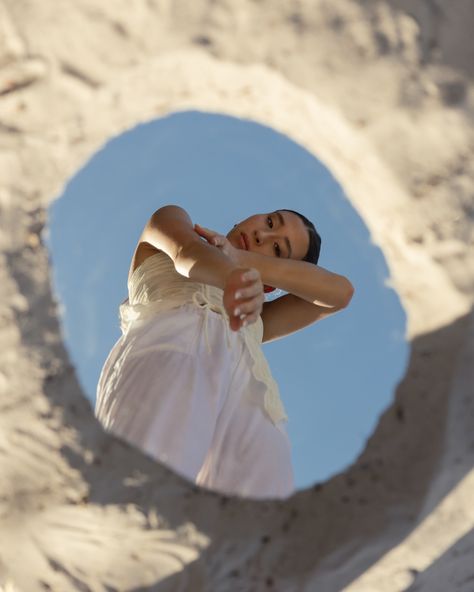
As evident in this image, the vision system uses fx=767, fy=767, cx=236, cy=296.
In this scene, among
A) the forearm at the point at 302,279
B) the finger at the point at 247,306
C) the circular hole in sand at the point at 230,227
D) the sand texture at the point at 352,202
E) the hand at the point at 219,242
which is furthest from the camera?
the circular hole in sand at the point at 230,227

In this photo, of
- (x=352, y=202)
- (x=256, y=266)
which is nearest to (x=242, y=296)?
(x=256, y=266)

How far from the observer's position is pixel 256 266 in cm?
138

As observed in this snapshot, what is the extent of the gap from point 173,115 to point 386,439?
100 cm

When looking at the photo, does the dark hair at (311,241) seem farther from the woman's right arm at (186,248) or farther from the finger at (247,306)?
the finger at (247,306)

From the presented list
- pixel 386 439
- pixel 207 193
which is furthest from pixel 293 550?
pixel 207 193

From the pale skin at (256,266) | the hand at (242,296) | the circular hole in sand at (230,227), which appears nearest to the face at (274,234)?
the pale skin at (256,266)

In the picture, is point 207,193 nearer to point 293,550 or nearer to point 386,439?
point 386,439

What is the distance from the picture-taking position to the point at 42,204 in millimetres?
1723

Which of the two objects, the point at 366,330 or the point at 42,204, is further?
the point at 366,330

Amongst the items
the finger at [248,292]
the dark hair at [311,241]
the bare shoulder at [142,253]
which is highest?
the bare shoulder at [142,253]

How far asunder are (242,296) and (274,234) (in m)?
0.58

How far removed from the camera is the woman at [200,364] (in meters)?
1.36

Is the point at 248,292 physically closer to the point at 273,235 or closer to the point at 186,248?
the point at 186,248

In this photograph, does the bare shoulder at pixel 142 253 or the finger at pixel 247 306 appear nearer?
the finger at pixel 247 306
